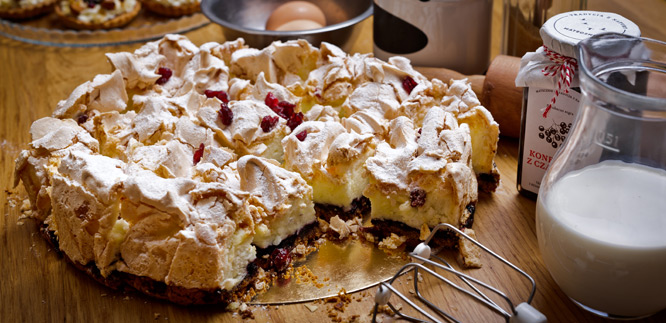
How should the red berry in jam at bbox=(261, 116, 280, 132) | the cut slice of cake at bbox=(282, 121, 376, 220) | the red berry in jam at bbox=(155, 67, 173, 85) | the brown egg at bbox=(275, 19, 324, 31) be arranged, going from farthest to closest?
the brown egg at bbox=(275, 19, 324, 31), the red berry in jam at bbox=(155, 67, 173, 85), the red berry in jam at bbox=(261, 116, 280, 132), the cut slice of cake at bbox=(282, 121, 376, 220)

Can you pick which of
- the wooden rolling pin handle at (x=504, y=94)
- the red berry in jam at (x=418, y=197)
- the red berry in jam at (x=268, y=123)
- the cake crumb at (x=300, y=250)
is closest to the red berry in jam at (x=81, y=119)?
the red berry in jam at (x=268, y=123)

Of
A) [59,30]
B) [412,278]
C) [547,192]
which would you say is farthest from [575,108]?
[59,30]

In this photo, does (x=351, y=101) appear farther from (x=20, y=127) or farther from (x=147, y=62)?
(x=20, y=127)

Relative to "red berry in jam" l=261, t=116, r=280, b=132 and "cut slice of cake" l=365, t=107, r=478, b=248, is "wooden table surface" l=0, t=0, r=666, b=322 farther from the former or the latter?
→ "red berry in jam" l=261, t=116, r=280, b=132

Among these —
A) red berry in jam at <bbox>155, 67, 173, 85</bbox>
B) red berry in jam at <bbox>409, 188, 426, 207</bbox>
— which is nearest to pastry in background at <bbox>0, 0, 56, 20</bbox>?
red berry in jam at <bbox>155, 67, 173, 85</bbox>

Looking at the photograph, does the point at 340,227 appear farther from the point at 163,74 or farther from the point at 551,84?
the point at 163,74

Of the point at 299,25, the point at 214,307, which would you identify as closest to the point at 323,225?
the point at 214,307
